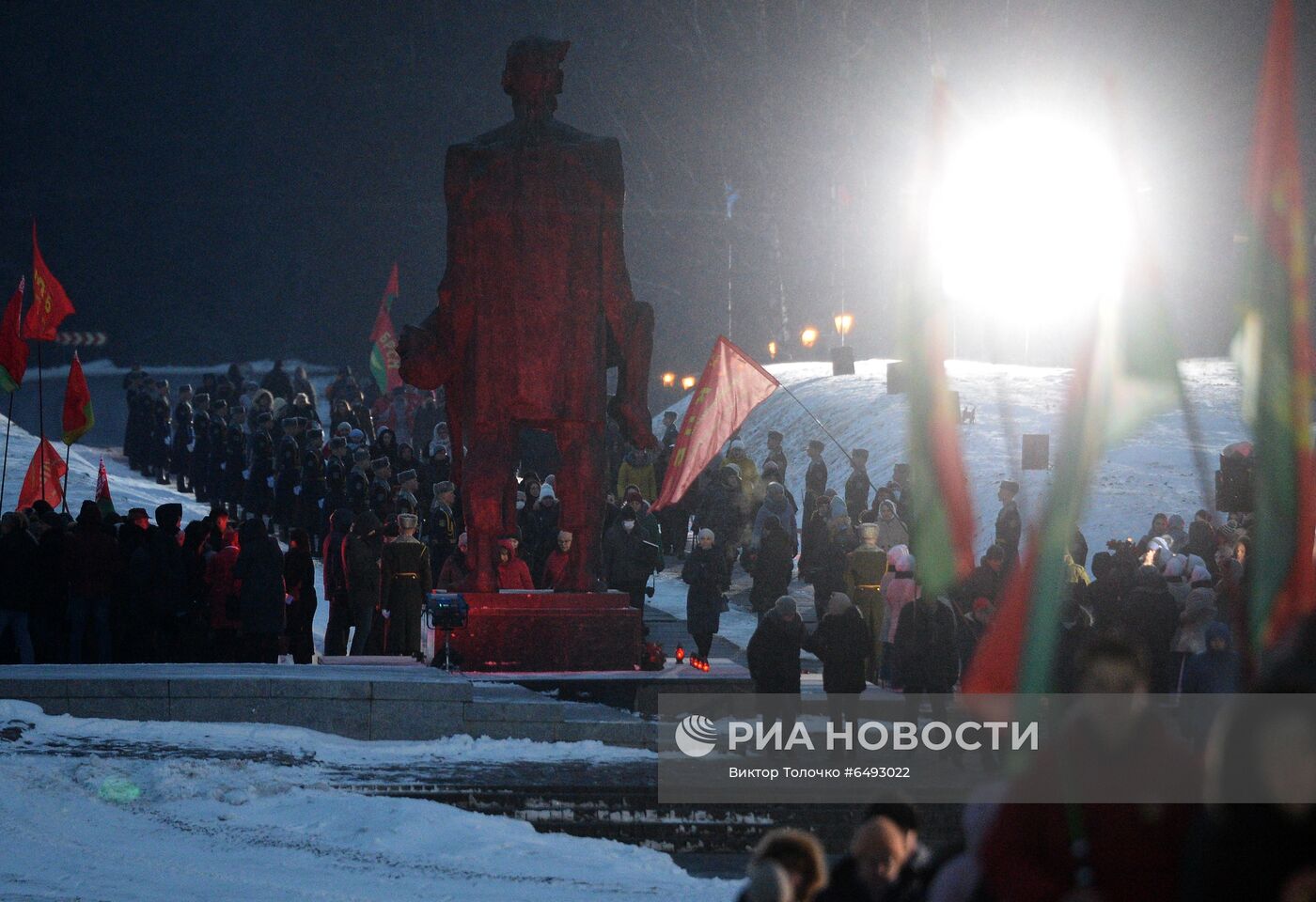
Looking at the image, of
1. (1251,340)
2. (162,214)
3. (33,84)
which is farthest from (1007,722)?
(33,84)

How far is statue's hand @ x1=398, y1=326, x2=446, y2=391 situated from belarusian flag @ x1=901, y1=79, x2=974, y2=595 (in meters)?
4.04

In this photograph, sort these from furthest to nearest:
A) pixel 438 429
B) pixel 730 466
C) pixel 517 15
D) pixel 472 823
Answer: pixel 517 15, pixel 438 429, pixel 730 466, pixel 472 823

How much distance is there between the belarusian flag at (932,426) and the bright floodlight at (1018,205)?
2.06ft

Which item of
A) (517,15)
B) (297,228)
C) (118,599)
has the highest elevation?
(517,15)

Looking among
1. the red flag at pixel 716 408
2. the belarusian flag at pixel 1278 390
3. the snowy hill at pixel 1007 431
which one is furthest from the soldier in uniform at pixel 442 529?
the snowy hill at pixel 1007 431

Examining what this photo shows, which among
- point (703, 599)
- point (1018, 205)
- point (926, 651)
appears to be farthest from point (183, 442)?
point (926, 651)

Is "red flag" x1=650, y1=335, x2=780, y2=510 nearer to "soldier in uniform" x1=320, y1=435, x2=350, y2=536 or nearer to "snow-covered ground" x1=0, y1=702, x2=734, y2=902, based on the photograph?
"soldier in uniform" x1=320, y1=435, x2=350, y2=536

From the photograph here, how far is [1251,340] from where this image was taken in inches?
468

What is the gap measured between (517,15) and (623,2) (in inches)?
107

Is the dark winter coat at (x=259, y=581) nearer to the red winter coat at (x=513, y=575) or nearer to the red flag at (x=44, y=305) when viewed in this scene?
the red winter coat at (x=513, y=575)

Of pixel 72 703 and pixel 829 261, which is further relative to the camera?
pixel 829 261

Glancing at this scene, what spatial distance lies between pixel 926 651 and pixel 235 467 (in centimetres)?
1383

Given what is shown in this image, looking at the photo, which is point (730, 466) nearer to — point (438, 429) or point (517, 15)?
point (438, 429)

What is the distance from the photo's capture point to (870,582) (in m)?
15.3
